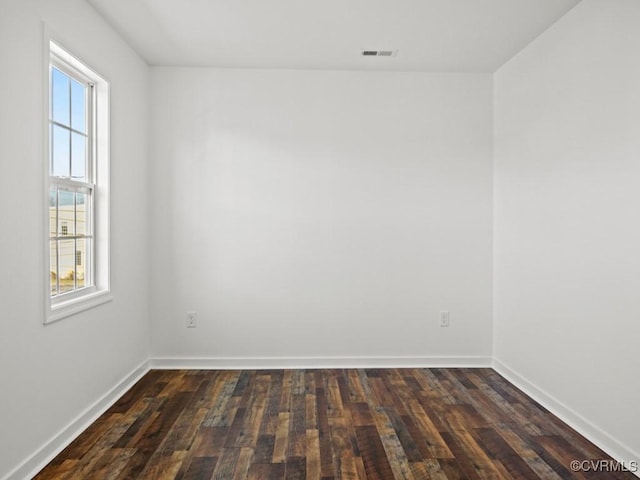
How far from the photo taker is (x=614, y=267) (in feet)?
7.79

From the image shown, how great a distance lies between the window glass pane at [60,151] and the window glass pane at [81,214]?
8.4 inches

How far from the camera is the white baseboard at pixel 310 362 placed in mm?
3811

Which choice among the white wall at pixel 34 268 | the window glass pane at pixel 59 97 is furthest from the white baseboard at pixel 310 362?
the window glass pane at pixel 59 97

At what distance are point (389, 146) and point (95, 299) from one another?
8.81 ft

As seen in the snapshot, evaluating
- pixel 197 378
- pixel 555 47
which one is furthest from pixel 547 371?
pixel 197 378

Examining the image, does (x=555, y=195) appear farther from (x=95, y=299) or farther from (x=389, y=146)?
(x=95, y=299)

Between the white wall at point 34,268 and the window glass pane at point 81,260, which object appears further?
the window glass pane at point 81,260

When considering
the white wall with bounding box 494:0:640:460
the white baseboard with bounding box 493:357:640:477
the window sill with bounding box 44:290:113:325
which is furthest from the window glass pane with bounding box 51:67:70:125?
the white baseboard with bounding box 493:357:640:477

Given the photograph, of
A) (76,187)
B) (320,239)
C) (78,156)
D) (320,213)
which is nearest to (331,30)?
(320,213)

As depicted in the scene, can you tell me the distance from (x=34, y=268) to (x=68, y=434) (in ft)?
3.40

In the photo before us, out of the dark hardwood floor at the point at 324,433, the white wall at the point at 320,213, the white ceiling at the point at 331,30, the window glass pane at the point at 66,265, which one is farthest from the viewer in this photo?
the white wall at the point at 320,213

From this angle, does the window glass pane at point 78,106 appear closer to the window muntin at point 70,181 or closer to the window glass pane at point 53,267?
the window muntin at point 70,181

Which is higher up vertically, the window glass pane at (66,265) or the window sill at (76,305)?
the window glass pane at (66,265)

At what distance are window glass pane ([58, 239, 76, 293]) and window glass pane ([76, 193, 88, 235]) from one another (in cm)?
14
